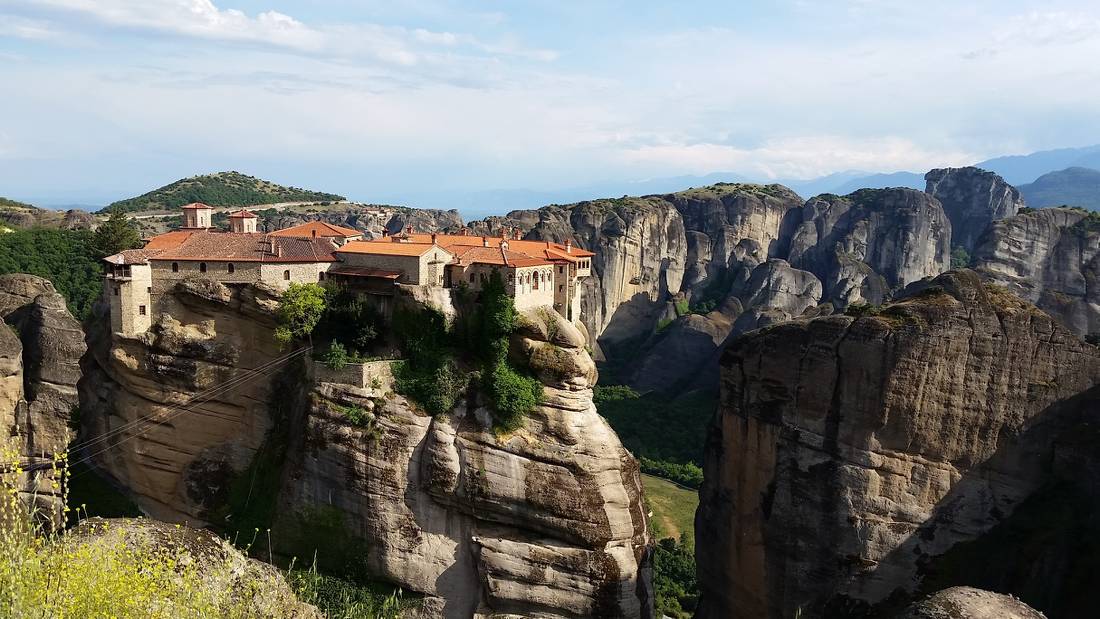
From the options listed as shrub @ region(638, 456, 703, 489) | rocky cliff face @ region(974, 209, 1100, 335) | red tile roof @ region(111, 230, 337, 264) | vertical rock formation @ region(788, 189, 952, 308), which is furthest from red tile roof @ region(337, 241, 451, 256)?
vertical rock formation @ region(788, 189, 952, 308)

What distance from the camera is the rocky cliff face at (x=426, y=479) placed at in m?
31.5

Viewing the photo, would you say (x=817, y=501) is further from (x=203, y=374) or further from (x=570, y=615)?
(x=203, y=374)

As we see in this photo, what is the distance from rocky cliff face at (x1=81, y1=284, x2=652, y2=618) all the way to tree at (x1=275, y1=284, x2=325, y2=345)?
963 millimetres

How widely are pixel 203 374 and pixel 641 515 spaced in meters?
20.7

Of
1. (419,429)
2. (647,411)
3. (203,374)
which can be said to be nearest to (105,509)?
(203,374)

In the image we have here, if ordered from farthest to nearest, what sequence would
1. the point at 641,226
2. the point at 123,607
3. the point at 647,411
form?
the point at 641,226, the point at 647,411, the point at 123,607

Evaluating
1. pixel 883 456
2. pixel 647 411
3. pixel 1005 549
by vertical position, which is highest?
pixel 883 456

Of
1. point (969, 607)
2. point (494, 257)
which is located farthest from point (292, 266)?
point (969, 607)

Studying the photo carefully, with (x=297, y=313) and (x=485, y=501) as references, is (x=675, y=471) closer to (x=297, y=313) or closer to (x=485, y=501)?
(x=485, y=501)

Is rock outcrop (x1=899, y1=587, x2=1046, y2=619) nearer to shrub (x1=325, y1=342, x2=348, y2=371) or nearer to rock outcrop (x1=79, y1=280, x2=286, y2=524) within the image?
shrub (x1=325, y1=342, x2=348, y2=371)

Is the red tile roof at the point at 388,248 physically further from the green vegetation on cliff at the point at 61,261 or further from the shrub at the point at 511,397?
the green vegetation on cliff at the point at 61,261

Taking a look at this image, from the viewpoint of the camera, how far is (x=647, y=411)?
266ft

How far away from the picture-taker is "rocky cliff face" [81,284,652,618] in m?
31.5

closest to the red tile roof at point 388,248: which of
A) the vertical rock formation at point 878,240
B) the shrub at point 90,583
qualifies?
the shrub at point 90,583
